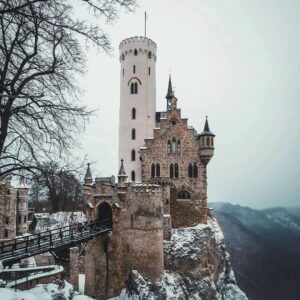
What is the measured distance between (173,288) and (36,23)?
28216 millimetres

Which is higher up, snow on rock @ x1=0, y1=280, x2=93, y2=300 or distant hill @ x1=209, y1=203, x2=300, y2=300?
snow on rock @ x1=0, y1=280, x2=93, y2=300

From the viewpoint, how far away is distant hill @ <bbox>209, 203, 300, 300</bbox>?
71.5 meters

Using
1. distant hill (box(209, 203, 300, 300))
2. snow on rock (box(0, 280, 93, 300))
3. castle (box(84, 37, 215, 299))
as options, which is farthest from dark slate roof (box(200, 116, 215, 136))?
distant hill (box(209, 203, 300, 300))

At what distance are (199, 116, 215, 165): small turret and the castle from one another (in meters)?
0.08

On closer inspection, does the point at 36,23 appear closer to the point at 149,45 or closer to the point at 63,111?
the point at 63,111

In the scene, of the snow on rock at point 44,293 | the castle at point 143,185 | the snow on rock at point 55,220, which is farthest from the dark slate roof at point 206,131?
the snow on rock at point 44,293

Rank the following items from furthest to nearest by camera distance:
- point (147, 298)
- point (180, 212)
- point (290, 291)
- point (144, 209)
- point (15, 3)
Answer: point (290, 291), point (180, 212), point (144, 209), point (147, 298), point (15, 3)

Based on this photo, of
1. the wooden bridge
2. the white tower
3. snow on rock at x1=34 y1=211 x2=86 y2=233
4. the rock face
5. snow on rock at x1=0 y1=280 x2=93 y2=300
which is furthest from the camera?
snow on rock at x1=34 y1=211 x2=86 y2=233

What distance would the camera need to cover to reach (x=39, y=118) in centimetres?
1026

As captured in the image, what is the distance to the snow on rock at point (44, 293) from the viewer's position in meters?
12.8

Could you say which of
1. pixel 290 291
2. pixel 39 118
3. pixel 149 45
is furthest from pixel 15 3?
pixel 290 291

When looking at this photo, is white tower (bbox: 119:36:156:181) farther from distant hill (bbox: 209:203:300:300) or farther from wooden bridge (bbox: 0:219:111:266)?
distant hill (bbox: 209:203:300:300)

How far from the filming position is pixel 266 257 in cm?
8919

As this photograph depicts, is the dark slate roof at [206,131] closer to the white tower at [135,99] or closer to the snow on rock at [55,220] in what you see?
the white tower at [135,99]
